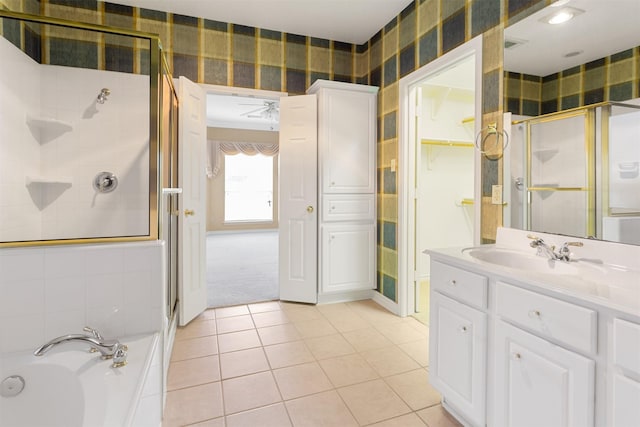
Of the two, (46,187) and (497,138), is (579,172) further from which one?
(46,187)

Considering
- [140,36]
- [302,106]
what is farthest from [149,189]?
[302,106]

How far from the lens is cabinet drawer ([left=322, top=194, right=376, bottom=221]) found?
10.6ft

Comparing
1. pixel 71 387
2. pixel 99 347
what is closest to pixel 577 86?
pixel 99 347

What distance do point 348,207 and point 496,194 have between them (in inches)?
58.9

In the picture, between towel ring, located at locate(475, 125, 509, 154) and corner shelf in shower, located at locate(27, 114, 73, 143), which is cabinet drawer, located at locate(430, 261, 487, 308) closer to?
towel ring, located at locate(475, 125, 509, 154)

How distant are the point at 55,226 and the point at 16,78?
1.23 m

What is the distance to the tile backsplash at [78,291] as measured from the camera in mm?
1473

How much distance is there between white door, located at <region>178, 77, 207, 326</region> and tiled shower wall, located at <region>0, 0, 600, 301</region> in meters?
0.44

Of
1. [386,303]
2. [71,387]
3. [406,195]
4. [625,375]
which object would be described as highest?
[406,195]

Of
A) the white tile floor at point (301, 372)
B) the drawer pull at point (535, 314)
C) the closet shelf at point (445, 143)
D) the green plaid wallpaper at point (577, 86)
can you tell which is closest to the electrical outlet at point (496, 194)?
the green plaid wallpaper at point (577, 86)

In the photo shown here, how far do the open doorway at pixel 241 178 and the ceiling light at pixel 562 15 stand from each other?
454cm

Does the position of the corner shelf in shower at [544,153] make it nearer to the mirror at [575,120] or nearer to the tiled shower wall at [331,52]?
the mirror at [575,120]

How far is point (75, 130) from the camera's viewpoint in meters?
2.37

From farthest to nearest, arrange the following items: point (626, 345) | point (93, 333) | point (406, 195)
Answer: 1. point (406, 195)
2. point (93, 333)
3. point (626, 345)
